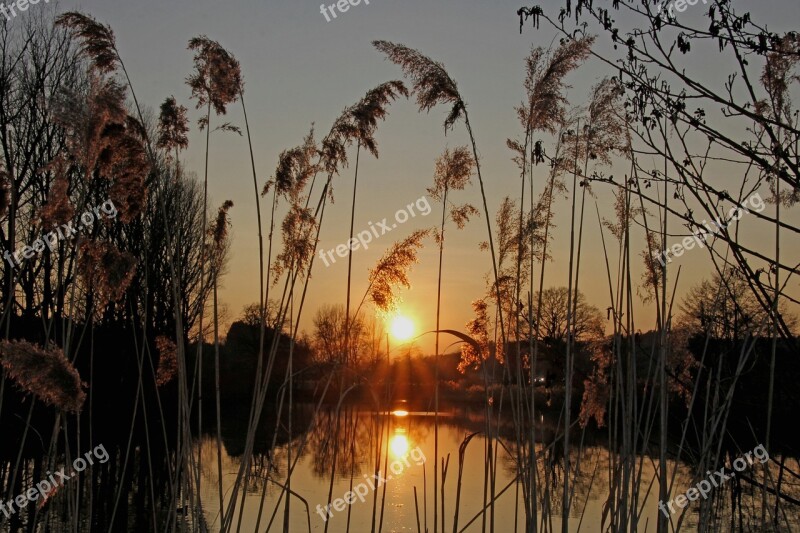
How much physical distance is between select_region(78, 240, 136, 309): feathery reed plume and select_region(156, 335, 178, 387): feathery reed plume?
2.69 ft

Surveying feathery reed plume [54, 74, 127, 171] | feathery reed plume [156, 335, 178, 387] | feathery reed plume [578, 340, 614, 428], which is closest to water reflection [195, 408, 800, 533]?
feathery reed plume [156, 335, 178, 387]

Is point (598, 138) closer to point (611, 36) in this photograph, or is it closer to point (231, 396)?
point (611, 36)

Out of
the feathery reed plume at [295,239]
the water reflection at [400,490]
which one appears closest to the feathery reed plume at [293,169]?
the feathery reed plume at [295,239]

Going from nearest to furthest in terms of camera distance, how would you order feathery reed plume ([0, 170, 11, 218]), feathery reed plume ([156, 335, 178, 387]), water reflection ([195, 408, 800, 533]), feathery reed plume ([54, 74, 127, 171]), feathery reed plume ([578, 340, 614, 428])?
feathery reed plume ([54, 74, 127, 171]), feathery reed plume ([0, 170, 11, 218]), feathery reed plume ([578, 340, 614, 428]), feathery reed plume ([156, 335, 178, 387]), water reflection ([195, 408, 800, 533])

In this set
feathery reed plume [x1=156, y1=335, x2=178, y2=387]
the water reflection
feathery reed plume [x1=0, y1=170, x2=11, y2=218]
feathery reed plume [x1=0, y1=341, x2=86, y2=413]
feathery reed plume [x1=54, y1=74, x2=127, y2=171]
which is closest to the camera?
feathery reed plume [x1=0, y1=341, x2=86, y2=413]

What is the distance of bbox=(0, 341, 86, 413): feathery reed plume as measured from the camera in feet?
8.80

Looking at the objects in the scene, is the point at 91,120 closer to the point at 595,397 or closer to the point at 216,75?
the point at 216,75

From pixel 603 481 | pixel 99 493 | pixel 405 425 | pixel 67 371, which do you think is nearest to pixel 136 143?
pixel 67 371

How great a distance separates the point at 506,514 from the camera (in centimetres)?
1037

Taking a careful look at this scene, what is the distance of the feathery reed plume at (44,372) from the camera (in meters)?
2.68

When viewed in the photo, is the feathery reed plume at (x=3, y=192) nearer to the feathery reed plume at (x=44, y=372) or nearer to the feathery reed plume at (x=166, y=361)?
the feathery reed plume at (x=44, y=372)

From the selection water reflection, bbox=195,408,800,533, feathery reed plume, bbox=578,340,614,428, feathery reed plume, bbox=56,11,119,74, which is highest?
feathery reed plume, bbox=56,11,119,74

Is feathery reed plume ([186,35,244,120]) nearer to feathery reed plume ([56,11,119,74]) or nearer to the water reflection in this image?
feathery reed plume ([56,11,119,74])

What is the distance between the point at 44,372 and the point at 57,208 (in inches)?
29.1
